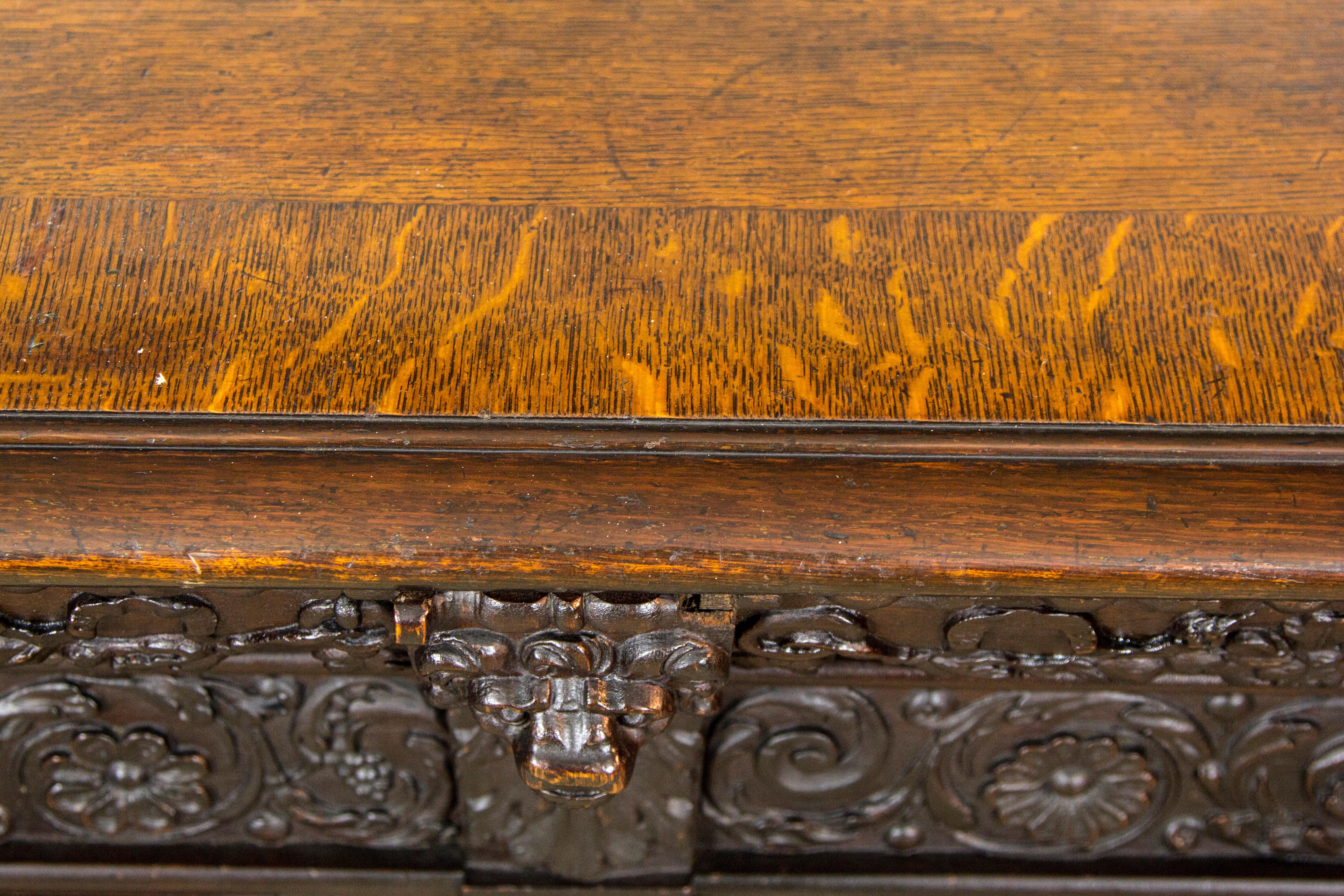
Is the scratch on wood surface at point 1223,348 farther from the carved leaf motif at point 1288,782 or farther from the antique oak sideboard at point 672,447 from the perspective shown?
the carved leaf motif at point 1288,782

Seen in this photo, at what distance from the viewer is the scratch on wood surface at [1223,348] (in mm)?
547

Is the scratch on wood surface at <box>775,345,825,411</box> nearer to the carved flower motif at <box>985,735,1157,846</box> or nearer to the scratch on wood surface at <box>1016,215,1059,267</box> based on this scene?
the scratch on wood surface at <box>1016,215,1059,267</box>

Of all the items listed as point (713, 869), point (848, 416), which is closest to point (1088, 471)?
point (848, 416)

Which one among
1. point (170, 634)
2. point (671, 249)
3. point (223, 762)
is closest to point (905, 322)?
point (671, 249)

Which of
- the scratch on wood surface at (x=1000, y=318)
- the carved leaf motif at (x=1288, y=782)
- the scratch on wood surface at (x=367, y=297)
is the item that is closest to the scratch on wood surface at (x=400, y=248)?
the scratch on wood surface at (x=367, y=297)

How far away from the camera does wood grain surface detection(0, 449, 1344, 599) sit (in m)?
0.52

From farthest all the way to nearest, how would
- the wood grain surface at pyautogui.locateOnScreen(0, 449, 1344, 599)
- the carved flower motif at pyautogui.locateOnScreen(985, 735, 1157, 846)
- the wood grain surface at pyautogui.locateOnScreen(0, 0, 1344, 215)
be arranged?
the carved flower motif at pyautogui.locateOnScreen(985, 735, 1157, 846)
the wood grain surface at pyautogui.locateOnScreen(0, 0, 1344, 215)
the wood grain surface at pyautogui.locateOnScreen(0, 449, 1344, 599)

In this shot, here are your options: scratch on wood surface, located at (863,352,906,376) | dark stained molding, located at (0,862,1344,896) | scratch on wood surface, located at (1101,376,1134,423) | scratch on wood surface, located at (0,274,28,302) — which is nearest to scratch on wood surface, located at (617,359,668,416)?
scratch on wood surface, located at (863,352,906,376)

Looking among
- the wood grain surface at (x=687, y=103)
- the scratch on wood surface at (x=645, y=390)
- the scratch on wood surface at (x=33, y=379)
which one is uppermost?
the wood grain surface at (x=687, y=103)

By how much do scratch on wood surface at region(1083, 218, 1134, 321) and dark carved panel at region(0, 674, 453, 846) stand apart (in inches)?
19.1

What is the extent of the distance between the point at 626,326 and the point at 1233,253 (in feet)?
1.13

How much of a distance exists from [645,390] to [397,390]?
12 cm

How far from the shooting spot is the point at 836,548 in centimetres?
52

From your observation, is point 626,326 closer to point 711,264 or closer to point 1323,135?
point 711,264
